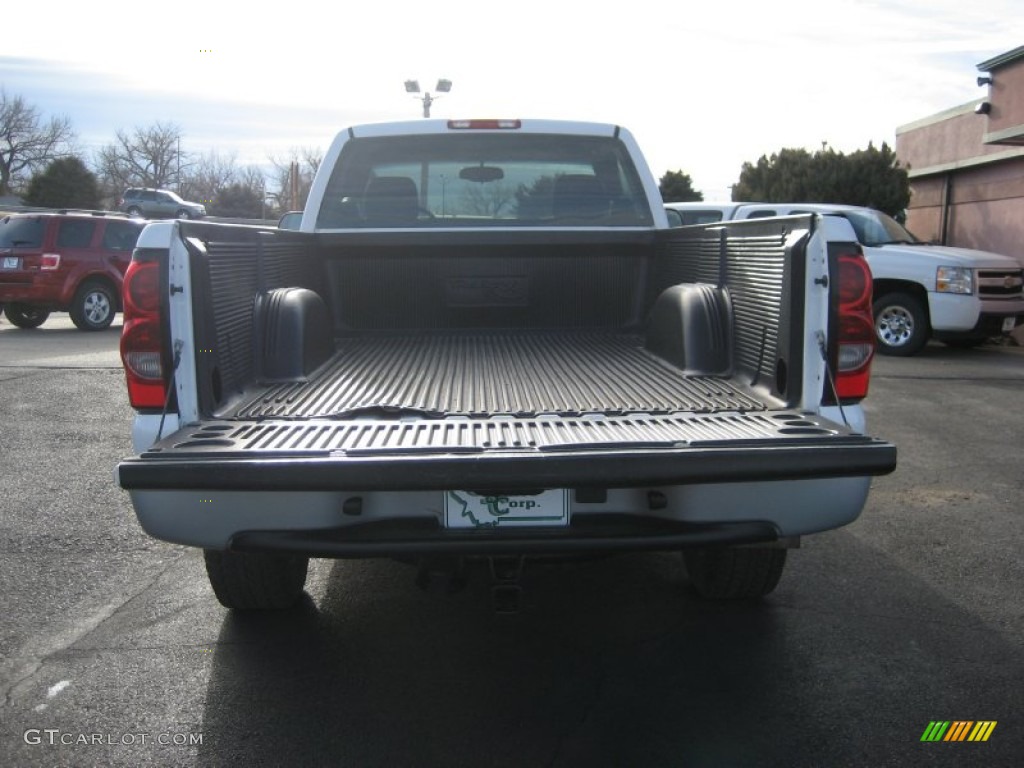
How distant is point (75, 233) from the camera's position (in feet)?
51.3

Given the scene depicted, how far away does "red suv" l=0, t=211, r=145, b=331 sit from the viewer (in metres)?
15.2

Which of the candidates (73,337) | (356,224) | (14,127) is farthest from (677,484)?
(14,127)

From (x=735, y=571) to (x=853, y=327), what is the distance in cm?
117

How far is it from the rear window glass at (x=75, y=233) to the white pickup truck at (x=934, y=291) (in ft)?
30.5

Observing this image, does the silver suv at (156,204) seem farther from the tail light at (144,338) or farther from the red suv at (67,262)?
the tail light at (144,338)

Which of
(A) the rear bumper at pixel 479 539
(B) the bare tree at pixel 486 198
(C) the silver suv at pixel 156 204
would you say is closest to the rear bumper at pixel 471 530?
(A) the rear bumper at pixel 479 539

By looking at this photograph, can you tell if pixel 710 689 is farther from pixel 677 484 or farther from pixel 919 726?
pixel 677 484

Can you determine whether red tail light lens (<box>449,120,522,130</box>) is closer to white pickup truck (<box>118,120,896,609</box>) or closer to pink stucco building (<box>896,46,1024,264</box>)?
white pickup truck (<box>118,120,896,609</box>)

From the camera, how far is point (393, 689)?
11.3ft

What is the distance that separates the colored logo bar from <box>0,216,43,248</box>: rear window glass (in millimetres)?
15174

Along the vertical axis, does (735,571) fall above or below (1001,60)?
below

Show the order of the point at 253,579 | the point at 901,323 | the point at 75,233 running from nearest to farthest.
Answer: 1. the point at 253,579
2. the point at 901,323
3. the point at 75,233

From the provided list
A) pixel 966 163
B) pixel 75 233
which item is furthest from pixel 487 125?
pixel 966 163

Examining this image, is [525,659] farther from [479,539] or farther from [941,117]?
[941,117]
